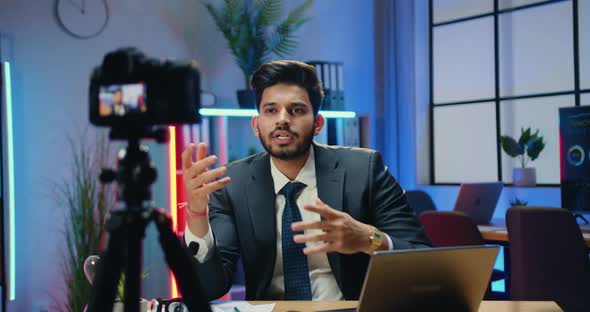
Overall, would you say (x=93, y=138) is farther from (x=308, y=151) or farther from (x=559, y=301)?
(x=559, y=301)

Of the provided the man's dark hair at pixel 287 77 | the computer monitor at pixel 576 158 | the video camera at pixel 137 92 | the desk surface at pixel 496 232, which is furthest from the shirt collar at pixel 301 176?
the computer monitor at pixel 576 158

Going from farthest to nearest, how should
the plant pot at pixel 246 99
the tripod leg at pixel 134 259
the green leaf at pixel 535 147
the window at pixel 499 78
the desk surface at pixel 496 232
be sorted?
the window at pixel 499 78
the green leaf at pixel 535 147
the plant pot at pixel 246 99
the desk surface at pixel 496 232
the tripod leg at pixel 134 259

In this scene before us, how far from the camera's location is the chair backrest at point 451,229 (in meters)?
3.16

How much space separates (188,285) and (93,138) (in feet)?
10.5

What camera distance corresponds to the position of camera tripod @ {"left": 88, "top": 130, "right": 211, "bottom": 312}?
87 cm

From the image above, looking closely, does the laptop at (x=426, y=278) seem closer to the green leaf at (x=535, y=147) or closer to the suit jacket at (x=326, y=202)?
the suit jacket at (x=326, y=202)

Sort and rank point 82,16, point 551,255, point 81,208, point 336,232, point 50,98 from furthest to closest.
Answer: point 82,16, point 50,98, point 81,208, point 551,255, point 336,232

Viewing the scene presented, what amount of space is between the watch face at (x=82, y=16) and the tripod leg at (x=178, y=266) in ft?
10.8

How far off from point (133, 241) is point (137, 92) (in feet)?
0.79

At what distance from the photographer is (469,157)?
550 cm

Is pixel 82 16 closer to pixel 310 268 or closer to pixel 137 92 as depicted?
pixel 310 268

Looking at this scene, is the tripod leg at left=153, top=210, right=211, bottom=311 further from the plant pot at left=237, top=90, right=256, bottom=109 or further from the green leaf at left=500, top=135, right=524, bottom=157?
the green leaf at left=500, top=135, right=524, bottom=157

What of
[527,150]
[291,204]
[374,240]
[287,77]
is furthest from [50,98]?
[527,150]

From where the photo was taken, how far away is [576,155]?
10.5ft
